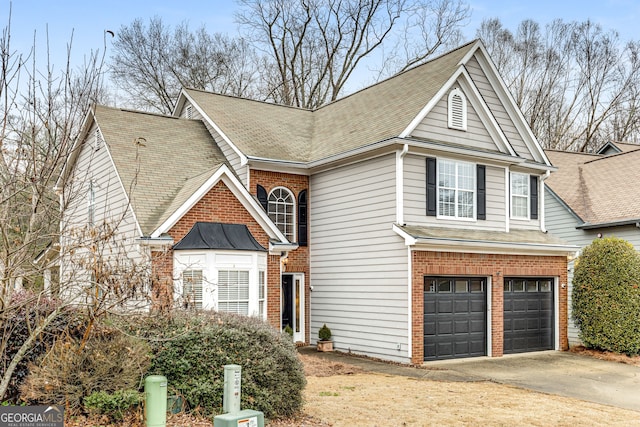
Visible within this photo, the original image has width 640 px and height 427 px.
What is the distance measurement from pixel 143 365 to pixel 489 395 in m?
6.87

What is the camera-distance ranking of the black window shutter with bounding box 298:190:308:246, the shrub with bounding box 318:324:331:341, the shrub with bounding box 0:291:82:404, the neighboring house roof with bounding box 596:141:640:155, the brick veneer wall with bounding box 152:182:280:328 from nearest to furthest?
the shrub with bounding box 0:291:82:404 < the brick veneer wall with bounding box 152:182:280:328 < the shrub with bounding box 318:324:331:341 < the black window shutter with bounding box 298:190:308:246 < the neighboring house roof with bounding box 596:141:640:155

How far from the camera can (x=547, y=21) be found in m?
41.3

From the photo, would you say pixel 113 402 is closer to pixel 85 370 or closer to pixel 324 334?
pixel 85 370

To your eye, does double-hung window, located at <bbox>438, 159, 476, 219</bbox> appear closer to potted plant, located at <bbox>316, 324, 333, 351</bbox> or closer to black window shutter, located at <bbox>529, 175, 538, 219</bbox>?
black window shutter, located at <bbox>529, 175, 538, 219</bbox>

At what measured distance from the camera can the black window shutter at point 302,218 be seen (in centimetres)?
1969

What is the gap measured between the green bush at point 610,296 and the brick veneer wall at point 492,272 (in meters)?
0.62

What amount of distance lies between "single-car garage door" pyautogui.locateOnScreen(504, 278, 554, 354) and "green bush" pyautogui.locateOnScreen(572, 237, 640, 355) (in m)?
1.00

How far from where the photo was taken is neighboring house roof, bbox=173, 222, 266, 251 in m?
15.1

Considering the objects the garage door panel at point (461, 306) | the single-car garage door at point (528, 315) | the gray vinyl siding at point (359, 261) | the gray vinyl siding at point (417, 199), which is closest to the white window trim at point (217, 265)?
the gray vinyl siding at point (359, 261)

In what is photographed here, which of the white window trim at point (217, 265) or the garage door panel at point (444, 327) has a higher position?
the white window trim at point (217, 265)

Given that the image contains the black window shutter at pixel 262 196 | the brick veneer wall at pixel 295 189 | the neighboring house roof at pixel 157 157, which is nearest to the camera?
the neighboring house roof at pixel 157 157

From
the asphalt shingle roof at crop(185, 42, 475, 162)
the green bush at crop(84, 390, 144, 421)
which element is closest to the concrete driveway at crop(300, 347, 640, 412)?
the asphalt shingle roof at crop(185, 42, 475, 162)

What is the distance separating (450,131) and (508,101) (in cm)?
322

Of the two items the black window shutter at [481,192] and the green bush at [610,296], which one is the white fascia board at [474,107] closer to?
the black window shutter at [481,192]
